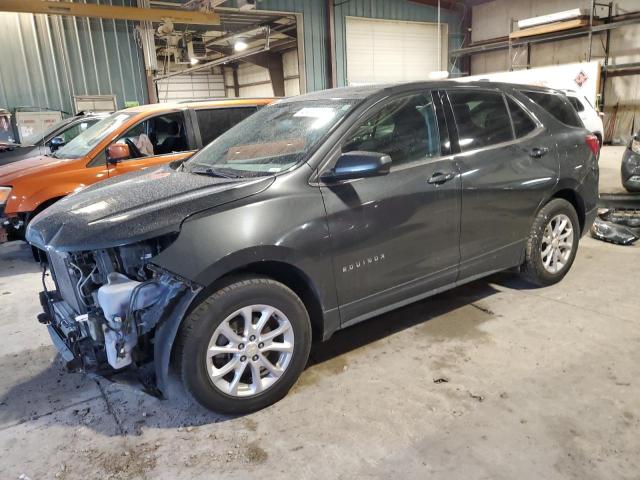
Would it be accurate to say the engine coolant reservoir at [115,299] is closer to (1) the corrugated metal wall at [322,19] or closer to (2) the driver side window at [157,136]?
(2) the driver side window at [157,136]

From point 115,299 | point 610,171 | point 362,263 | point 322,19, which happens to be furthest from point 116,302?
point 322,19

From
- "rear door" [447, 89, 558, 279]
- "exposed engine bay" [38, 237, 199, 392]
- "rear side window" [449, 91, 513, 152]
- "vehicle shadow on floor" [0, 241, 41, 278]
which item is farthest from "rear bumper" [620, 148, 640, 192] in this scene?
"vehicle shadow on floor" [0, 241, 41, 278]

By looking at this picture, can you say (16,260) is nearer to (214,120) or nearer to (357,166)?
(214,120)

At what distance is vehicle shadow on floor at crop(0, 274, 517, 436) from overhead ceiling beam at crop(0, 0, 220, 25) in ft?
30.0

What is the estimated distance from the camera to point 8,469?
2.20 m

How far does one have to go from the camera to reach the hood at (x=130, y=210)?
218cm

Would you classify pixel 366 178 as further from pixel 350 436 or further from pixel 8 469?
pixel 8 469

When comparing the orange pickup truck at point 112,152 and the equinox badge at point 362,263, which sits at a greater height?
the orange pickup truck at point 112,152

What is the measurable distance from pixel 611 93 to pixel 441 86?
14.1 meters

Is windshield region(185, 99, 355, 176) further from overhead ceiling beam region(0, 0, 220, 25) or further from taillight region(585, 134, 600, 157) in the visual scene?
overhead ceiling beam region(0, 0, 220, 25)

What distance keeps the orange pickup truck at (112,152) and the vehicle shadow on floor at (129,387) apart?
7.54ft

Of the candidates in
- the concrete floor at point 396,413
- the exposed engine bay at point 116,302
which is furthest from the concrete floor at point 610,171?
the exposed engine bay at point 116,302

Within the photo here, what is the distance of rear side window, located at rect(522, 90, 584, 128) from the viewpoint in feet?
12.4

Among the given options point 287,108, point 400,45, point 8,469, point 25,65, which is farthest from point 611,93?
point 8,469
